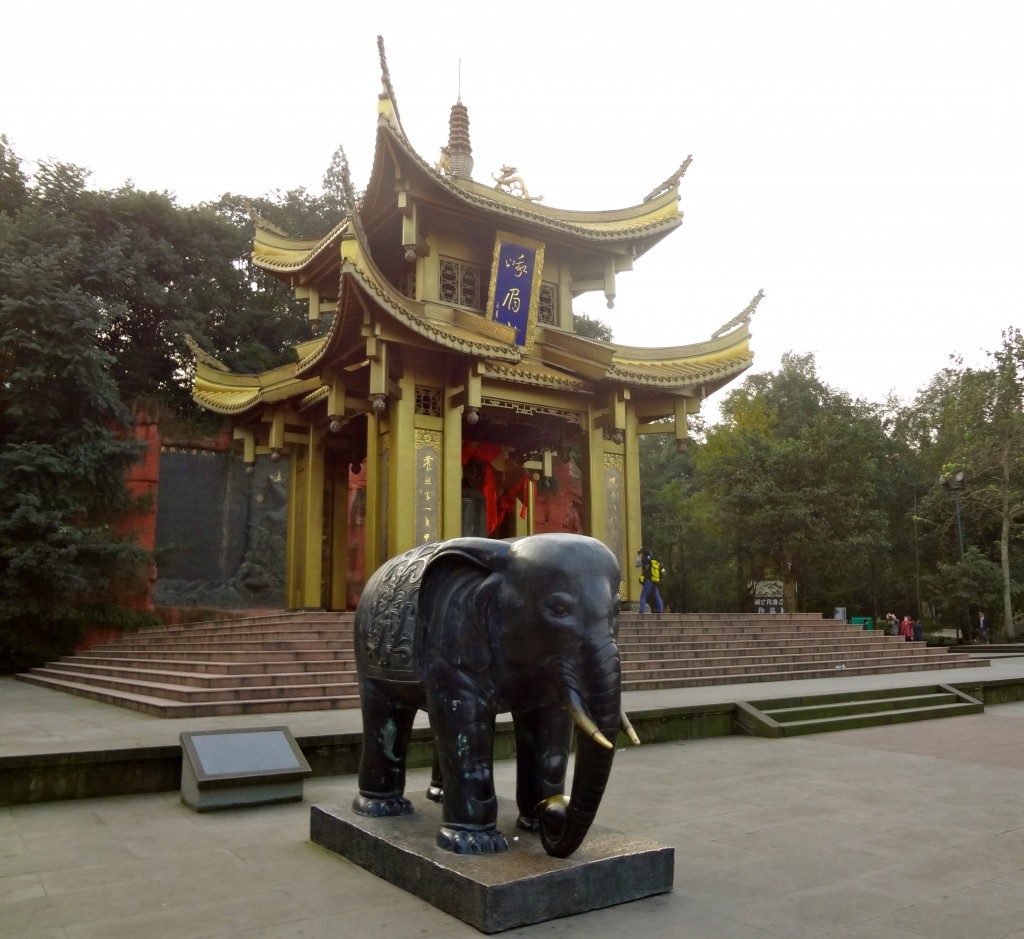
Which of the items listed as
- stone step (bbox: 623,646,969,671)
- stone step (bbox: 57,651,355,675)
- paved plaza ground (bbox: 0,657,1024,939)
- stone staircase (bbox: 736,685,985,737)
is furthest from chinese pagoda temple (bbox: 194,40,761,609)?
paved plaza ground (bbox: 0,657,1024,939)

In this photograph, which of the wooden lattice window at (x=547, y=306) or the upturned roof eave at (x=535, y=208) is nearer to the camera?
the upturned roof eave at (x=535, y=208)

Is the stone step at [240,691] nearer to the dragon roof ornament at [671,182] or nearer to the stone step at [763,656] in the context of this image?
the stone step at [763,656]

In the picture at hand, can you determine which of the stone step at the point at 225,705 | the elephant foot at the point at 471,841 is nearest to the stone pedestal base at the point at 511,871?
the elephant foot at the point at 471,841

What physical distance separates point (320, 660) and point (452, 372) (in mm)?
6006

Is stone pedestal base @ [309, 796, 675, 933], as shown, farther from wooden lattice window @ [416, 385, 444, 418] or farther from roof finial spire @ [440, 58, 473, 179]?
roof finial spire @ [440, 58, 473, 179]

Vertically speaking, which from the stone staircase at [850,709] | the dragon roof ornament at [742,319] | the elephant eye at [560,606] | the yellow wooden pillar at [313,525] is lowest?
the stone staircase at [850,709]

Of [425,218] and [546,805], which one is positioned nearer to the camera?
[546,805]

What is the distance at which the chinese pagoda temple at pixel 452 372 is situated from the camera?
44.7 ft

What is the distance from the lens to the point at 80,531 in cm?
1490

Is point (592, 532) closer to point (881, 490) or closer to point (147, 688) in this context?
point (147, 688)

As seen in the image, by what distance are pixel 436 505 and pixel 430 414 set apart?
1.58 meters

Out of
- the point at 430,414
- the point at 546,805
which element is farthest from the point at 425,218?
the point at 546,805

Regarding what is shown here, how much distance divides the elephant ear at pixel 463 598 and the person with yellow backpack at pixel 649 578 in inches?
474

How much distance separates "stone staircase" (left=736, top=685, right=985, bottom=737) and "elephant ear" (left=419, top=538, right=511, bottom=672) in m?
5.69
